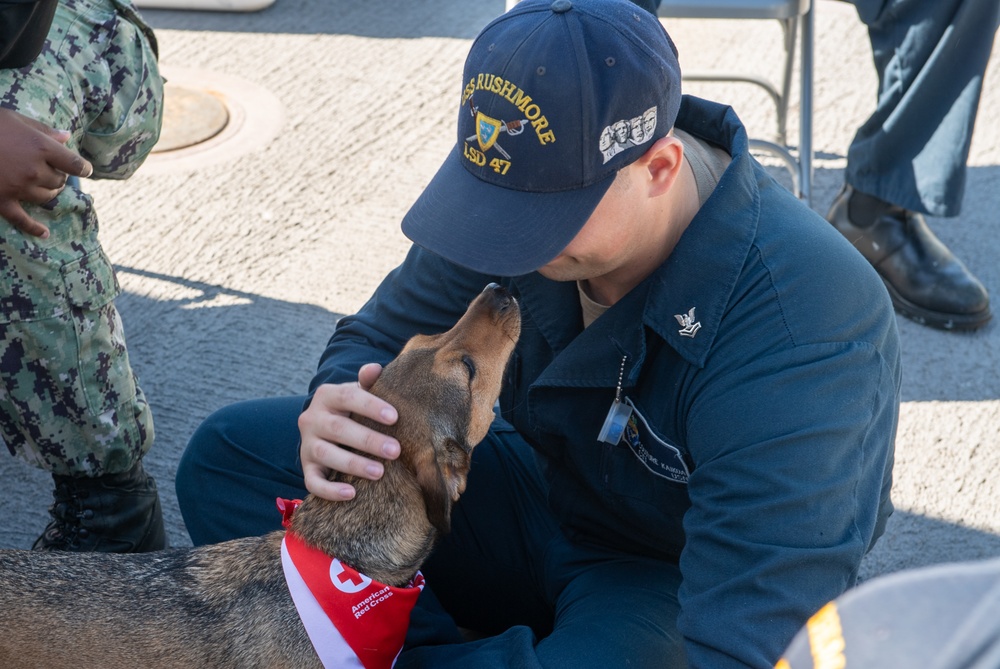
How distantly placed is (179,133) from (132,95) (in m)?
2.32

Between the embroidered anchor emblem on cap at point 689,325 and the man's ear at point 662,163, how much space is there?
0.27 meters

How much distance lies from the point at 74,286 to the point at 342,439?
1.02 m

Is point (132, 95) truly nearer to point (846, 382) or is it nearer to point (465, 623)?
point (465, 623)

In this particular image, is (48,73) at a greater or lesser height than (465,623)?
greater

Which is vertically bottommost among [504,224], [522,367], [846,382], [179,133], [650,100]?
[179,133]

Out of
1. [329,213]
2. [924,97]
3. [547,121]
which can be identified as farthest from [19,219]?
[924,97]

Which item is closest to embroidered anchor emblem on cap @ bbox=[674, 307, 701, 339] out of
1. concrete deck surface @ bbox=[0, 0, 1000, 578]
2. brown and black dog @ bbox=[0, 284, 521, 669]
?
brown and black dog @ bbox=[0, 284, 521, 669]

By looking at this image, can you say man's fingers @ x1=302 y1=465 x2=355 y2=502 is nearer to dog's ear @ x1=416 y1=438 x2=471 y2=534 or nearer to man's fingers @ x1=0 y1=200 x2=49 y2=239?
dog's ear @ x1=416 y1=438 x2=471 y2=534

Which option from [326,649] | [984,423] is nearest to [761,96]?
[984,423]

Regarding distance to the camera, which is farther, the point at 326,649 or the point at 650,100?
the point at 326,649

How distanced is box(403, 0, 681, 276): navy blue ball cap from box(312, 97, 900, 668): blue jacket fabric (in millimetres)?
303

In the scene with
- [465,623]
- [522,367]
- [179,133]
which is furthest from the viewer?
[179,133]

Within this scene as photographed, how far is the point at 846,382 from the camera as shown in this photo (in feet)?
6.20

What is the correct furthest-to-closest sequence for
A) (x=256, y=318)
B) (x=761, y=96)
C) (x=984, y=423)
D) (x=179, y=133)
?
(x=761, y=96), (x=179, y=133), (x=256, y=318), (x=984, y=423)
